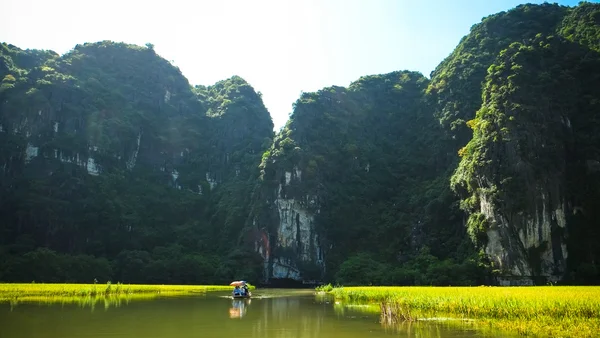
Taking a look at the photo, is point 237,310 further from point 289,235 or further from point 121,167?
point 121,167

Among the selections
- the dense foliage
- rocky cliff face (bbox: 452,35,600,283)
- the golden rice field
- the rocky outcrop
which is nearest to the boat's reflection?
the golden rice field

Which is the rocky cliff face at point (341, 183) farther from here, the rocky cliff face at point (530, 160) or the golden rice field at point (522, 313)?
the golden rice field at point (522, 313)

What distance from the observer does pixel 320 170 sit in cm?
8519

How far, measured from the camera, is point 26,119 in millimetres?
85812

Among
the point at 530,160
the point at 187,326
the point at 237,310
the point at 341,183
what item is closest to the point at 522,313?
the point at 187,326

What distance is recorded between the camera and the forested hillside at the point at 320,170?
2083 inches

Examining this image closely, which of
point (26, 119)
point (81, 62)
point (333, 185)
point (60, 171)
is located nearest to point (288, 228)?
point (333, 185)

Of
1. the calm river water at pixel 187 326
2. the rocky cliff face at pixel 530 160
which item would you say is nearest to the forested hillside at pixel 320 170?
the rocky cliff face at pixel 530 160

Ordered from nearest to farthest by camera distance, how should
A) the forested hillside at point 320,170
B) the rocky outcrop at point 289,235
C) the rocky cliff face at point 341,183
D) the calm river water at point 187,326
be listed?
1. the calm river water at point 187,326
2. the forested hillside at point 320,170
3. the rocky outcrop at point 289,235
4. the rocky cliff face at point 341,183

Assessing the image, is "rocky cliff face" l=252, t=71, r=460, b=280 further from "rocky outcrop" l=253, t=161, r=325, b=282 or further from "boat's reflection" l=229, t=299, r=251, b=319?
"boat's reflection" l=229, t=299, r=251, b=319

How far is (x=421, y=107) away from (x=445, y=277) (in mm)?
58302

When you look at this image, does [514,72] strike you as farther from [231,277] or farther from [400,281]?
[231,277]

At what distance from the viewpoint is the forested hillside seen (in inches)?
2083

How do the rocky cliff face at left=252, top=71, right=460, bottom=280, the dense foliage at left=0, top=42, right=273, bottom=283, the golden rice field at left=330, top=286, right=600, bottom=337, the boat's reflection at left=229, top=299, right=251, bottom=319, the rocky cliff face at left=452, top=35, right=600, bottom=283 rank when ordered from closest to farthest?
the golden rice field at left=330, top=286, right=600, bottom=337
the boat's reflection at left=229, top=299, right=251, bottom=319
the rocky cliff face at left=452, top=35, right=600, bottom=283
the dense foliage at left=0, top=42, right=273, bottom=283
the rocky cliff face at left=252, top=71, right=460, bottom=280
